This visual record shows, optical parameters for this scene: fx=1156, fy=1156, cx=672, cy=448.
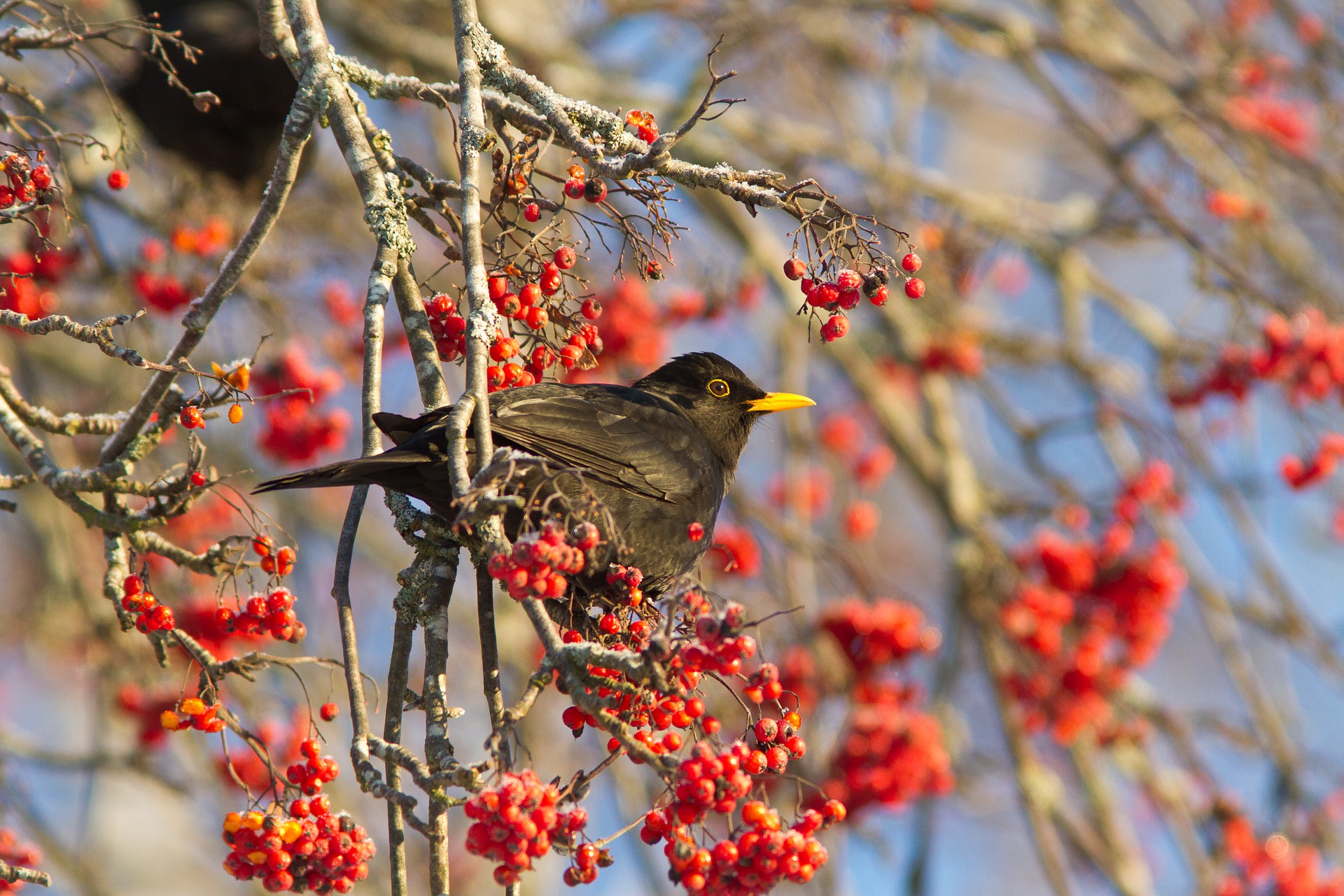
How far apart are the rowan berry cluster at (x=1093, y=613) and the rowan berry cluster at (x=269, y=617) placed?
314 centimetres

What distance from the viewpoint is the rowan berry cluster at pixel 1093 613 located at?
4395mm

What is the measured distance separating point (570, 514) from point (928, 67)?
212 inches

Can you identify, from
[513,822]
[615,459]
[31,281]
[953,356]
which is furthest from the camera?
[953,356]

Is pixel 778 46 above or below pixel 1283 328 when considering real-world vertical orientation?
above

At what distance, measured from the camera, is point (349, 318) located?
4.33 metres

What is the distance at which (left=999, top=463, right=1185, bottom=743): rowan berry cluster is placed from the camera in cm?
439

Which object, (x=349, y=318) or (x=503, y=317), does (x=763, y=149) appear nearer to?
(x=349, y=318)

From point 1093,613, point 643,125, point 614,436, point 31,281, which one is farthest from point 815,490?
point 643,125

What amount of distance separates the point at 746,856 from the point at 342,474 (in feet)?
3.25

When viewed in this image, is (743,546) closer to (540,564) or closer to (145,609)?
(145,609)

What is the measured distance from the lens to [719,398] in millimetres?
3631

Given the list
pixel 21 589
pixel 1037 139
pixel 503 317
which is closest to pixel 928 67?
pixel 1037 139

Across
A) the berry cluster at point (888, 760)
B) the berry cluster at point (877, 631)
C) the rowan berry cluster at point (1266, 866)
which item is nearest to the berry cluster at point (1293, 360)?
the berry cluster at point (877, 631)

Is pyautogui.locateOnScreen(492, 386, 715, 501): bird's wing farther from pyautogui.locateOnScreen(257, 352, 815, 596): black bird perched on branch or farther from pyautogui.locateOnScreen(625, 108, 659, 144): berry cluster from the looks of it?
pyautogui.locateOnScreen(625, 108, 659, 144): berry cluster
